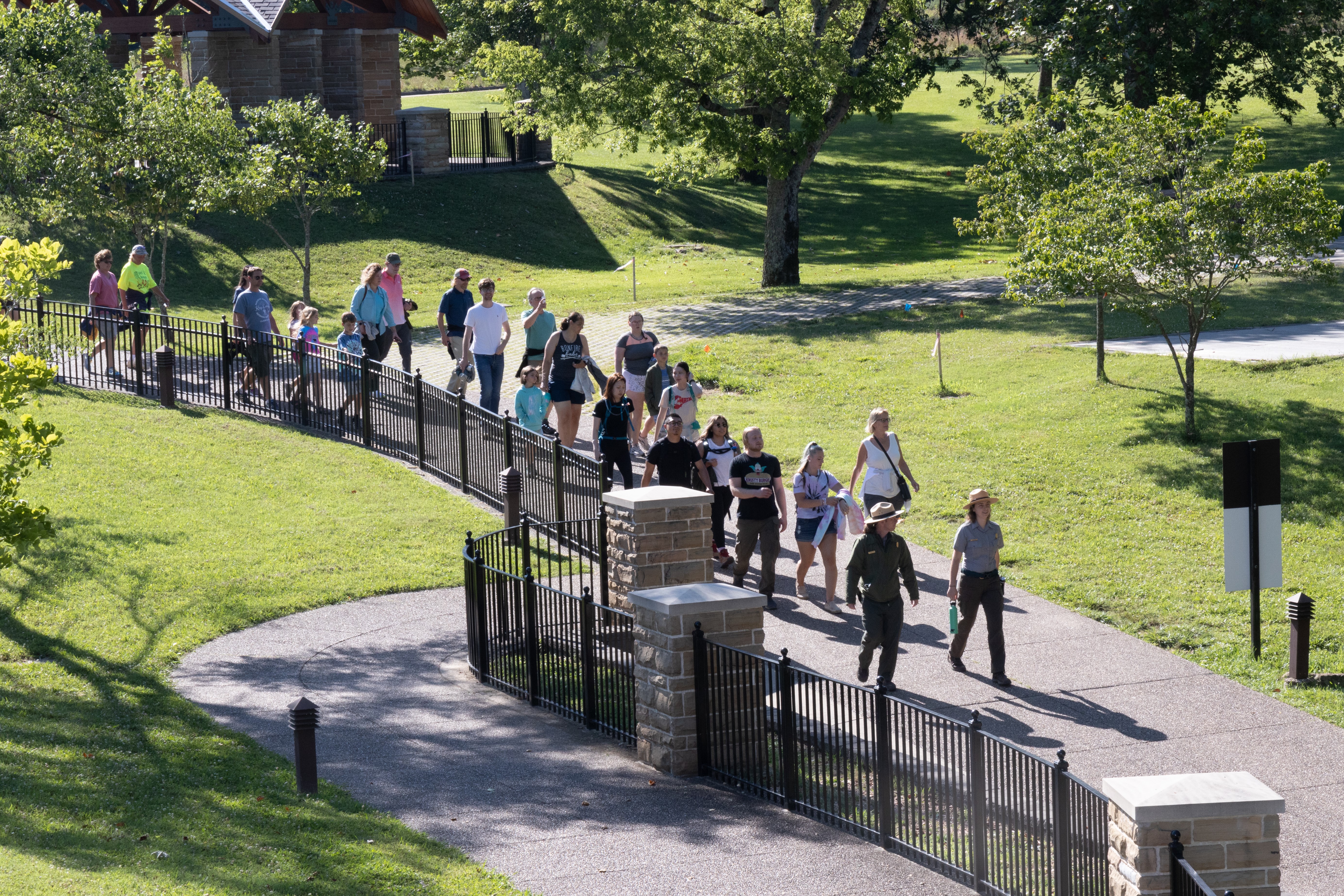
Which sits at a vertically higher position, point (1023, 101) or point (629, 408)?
point (1023, 101)

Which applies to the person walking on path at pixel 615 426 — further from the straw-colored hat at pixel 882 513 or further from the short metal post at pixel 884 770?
the short metal post at pixel 884 770

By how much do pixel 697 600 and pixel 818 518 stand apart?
12.3 ft

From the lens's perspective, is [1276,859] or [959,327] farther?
[959,327]

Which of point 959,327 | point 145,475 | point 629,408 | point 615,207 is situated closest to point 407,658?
point 629,408

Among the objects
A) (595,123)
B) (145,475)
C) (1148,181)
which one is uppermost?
(595,123)

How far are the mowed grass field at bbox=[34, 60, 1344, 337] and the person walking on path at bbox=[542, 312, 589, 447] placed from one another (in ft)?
32.6

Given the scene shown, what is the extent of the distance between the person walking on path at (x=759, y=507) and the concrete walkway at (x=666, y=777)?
47 centimetres

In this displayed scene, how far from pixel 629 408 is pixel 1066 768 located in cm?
853

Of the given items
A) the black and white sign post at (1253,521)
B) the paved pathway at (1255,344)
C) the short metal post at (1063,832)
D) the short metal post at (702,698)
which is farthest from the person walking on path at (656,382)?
the short metal post at (1063,832)

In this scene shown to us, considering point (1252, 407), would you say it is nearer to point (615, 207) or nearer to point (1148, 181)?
point (1148, 181)

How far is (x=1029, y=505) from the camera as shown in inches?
637

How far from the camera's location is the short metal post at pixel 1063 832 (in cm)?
707

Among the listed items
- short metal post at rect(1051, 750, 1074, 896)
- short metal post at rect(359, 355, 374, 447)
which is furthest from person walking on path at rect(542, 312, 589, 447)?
short metal post at rect(1051, 750, 1074, 896)

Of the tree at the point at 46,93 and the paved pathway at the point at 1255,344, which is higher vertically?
the tree at the point at 46,93
